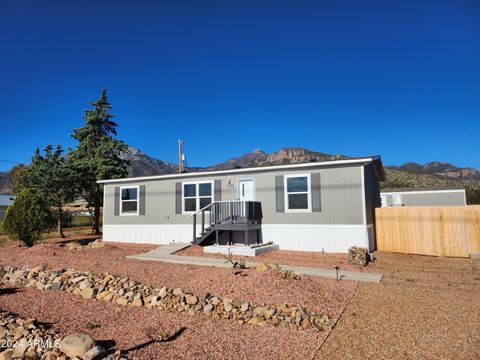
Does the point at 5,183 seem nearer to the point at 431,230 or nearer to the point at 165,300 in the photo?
the point at 165,300

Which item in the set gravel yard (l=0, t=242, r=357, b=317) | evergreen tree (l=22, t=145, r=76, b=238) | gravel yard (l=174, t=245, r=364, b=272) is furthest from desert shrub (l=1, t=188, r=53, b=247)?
gravel yard (l=174, t=245, r=364, b=272)

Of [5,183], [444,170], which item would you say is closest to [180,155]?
[444,170]

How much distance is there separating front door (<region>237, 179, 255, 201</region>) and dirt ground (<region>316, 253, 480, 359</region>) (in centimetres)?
679

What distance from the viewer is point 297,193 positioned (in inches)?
533

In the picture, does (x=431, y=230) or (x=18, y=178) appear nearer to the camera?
(x=431, y=230)

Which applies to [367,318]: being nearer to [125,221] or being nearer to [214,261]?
[214,261]

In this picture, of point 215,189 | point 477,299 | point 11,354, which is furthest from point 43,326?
point 215,189

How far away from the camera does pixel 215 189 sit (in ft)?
49.9

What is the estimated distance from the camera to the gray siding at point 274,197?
41.3 ft

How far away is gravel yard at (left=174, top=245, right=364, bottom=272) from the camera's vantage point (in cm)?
1033

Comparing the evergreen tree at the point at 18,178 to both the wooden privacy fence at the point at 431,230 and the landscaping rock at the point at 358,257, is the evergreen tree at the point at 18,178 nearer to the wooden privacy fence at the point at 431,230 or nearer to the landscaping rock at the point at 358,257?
the landscaping rock at the point at 358,257

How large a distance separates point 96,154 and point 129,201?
8415 millimetres

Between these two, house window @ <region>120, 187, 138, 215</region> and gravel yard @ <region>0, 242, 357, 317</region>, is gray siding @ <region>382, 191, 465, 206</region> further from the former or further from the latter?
gravel yard @ <region>0, 242, 357, 317</region>

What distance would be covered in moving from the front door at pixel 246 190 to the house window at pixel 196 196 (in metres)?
1.52
